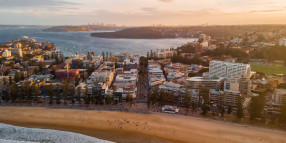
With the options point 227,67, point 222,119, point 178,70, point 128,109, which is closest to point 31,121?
point 128,109

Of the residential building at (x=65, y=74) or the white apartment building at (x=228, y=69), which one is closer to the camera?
the white apartment building at (x=228, y=69)

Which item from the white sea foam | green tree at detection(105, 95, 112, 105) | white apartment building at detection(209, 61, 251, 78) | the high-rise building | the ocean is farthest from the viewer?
the ocean

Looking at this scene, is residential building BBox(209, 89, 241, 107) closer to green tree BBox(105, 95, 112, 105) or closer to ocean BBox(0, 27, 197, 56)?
green tree BBox(105, 95, 112, 105)

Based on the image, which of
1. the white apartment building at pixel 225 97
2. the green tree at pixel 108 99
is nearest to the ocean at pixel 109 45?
the green tree at pixel 108 99

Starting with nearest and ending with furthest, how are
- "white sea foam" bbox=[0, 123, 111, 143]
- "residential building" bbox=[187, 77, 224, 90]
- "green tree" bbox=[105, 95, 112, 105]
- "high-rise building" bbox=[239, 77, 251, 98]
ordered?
"white sea foam" bbox=[0, 123, 111, 143] → "green tree" bbox=[105, 95, 112, 105] → "high-rise building" bbox=[239, 77, 251, 98] → "residential building" bbox=[187, 77, 224, 90]

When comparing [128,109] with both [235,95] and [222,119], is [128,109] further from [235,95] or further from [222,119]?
[235,95]

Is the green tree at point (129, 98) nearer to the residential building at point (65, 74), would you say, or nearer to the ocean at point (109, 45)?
the residential building at point (65, 74)

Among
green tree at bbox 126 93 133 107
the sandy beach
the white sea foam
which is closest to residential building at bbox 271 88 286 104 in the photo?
the sandy beach
